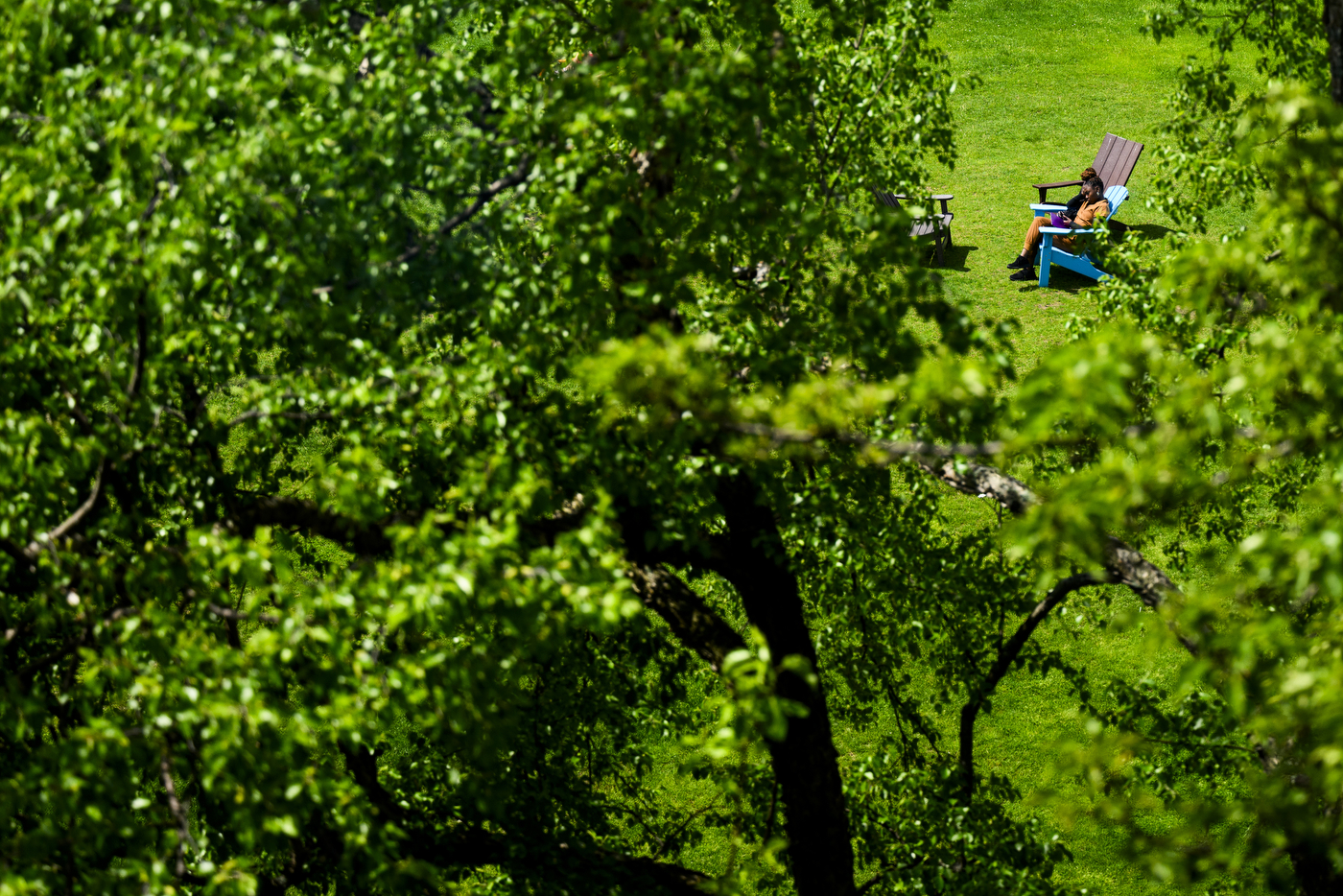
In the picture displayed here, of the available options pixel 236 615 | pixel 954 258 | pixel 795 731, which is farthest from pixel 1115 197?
pixel 236 615

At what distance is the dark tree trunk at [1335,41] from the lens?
653 cm

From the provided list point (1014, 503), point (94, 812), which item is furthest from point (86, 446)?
point (1014, 503)

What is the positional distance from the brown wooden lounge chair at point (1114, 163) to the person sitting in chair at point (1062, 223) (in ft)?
5.24

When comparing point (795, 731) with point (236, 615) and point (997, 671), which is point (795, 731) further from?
point (236, 615)

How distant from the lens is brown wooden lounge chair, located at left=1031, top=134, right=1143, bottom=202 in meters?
22.3

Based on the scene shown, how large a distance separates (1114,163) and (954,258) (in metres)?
4.05

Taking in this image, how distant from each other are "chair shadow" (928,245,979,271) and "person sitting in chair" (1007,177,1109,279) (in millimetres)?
861

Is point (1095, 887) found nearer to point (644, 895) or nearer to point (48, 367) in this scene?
point (644, 895)

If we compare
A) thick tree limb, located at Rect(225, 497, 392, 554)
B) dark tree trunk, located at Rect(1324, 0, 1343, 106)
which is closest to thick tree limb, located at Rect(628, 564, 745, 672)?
thick tree limb, located at Rect(225, 497, 392, 554)

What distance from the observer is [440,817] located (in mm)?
7715

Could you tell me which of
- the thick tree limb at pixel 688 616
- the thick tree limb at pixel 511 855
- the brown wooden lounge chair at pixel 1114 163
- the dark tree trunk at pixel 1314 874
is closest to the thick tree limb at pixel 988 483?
the thick tree limb at pixel 688 616

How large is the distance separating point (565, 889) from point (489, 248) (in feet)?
11.7

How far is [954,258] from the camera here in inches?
843

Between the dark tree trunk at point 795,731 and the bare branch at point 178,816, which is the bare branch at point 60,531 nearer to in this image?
the bare branch at point 178,816
